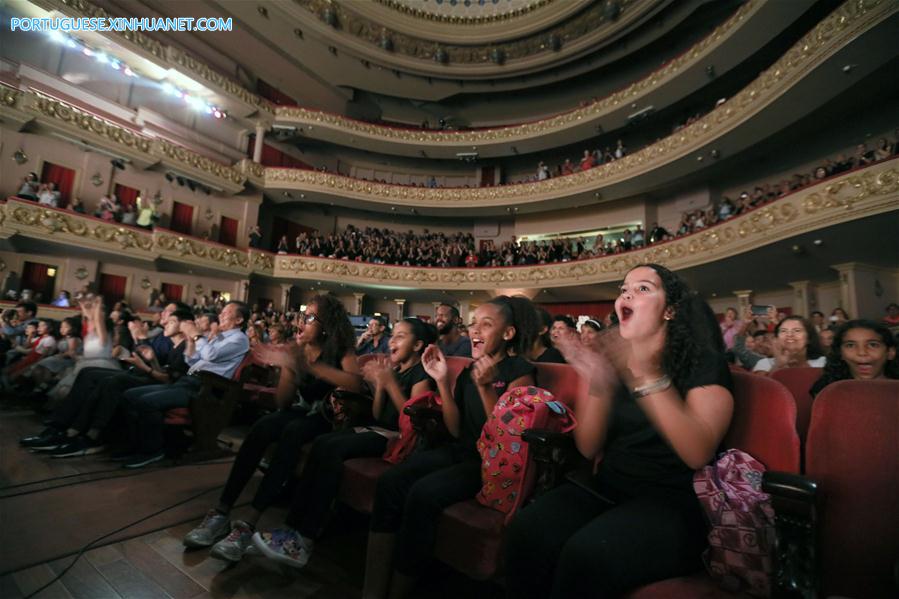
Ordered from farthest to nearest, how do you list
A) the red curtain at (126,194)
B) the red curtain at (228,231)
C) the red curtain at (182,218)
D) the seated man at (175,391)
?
the red curtain at (228,231) → the red curtain at (182,218) → the red curtain at (126,194) → the seated man at (175,391)

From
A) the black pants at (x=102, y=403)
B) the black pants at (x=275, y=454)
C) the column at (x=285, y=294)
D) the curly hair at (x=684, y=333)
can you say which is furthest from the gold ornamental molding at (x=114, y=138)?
the curly hair at (x=684, y=333)

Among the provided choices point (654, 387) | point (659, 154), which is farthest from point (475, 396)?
point (659, 154)

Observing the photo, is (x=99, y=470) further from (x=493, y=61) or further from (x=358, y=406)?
(x=493, y=61)

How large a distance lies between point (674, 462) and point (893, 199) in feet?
22.3

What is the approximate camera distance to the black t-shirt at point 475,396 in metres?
1.67

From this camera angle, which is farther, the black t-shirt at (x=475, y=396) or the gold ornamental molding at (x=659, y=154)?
the gold ornamental molding at (x=659, y=154)

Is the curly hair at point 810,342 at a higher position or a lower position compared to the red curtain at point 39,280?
lower

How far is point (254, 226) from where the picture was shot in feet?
43.9

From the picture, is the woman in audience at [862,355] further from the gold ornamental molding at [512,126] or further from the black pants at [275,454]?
the gold ornamental molding at [512,126]

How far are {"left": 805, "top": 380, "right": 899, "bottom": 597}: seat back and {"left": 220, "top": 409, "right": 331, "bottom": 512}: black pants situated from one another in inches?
77.3

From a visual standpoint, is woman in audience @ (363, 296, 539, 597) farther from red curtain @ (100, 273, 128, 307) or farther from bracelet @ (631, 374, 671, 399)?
red curtain @ (100, 273, 128, 307)

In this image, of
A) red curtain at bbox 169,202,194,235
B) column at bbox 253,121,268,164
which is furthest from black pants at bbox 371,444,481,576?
column at bbox 253,121,268,164

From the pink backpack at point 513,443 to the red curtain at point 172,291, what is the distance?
1275 centimetres

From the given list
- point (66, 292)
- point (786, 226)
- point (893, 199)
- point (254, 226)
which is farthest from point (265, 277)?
point (893, 199)
